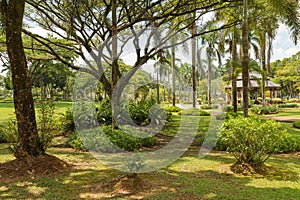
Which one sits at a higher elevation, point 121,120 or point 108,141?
point 121,120

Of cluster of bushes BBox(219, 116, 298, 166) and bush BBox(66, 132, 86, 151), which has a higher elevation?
cluster of bushes BBox(219, 116, 298, 166)

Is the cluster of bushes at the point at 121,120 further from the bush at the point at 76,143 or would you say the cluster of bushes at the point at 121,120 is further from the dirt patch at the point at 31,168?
the dirt patch at the point at 31,168

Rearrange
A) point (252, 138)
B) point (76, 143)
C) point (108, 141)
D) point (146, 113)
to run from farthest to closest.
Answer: point (146, 113) < point (76, 143) < point (108, 141) < point (252, 138)

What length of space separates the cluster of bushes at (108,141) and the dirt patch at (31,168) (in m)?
2.37

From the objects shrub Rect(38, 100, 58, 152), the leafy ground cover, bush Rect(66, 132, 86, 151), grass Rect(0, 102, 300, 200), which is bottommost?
grass Rect(0, 102, 300, 200)

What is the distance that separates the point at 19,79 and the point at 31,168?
6.47 feet

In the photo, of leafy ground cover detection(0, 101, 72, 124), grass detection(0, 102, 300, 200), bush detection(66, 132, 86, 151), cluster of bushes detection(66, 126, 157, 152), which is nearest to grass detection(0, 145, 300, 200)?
grass detection(0, 102, 300, 200)

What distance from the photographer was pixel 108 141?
362 inches

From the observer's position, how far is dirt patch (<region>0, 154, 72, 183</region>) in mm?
5941

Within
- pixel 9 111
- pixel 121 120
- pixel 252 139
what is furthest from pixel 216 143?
pixel 9 111

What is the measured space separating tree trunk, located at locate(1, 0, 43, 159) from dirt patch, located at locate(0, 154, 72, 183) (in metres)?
0.20

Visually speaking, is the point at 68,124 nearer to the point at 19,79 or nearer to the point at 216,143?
the point at 19,79

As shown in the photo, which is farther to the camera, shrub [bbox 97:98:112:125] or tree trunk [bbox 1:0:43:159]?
shrub [bbox 97:98:112:125]

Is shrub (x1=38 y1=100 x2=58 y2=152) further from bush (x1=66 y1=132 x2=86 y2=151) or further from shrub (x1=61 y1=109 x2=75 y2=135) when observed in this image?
shrub (x1=61 y1=109 x2=75 y2=135)
